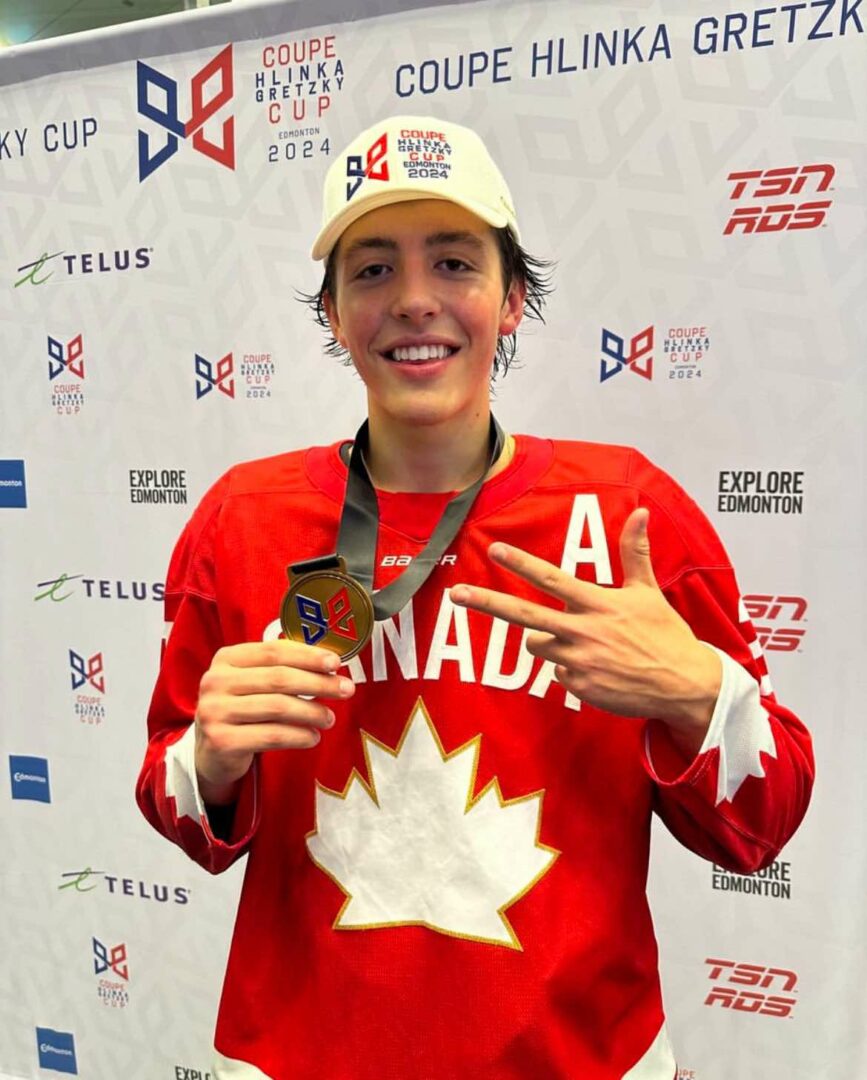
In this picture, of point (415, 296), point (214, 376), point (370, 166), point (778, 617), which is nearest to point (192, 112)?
point (214, 376)

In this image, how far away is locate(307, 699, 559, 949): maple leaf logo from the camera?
99 cm

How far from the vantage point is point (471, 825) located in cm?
100

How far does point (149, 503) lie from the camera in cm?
204

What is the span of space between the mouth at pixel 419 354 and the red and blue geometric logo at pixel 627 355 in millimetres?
787

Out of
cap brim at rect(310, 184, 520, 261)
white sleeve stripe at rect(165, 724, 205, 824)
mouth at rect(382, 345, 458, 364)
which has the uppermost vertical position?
cap brim at rect(310, 184, 520, 261)

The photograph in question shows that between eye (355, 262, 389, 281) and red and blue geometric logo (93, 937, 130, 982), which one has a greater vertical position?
eye (355, 262, 389, 281)

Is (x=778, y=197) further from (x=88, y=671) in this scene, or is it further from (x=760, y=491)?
(x=88, y=671)

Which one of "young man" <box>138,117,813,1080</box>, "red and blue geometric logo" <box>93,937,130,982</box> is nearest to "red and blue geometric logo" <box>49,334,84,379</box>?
"young man" <box>138,117,813,1080</box>

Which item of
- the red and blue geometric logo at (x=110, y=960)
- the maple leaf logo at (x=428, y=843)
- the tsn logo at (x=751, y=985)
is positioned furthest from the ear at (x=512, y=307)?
the red and blue geometric logo at (x=110, y=960)

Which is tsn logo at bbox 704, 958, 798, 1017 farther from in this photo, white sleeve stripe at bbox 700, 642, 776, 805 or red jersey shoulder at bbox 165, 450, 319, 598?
red jersey shoulder at bbox 165, 450, 319, 598

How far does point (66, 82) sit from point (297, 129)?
2.16 ft

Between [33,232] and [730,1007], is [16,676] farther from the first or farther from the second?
[730,1007]

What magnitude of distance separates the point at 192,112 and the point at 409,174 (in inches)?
46.8

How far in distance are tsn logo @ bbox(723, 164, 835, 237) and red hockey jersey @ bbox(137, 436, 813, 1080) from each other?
0.80 m
